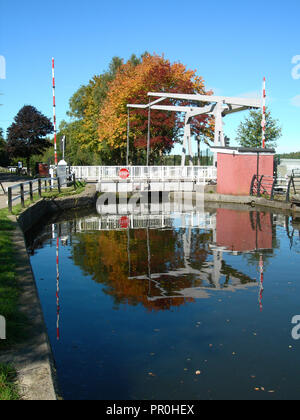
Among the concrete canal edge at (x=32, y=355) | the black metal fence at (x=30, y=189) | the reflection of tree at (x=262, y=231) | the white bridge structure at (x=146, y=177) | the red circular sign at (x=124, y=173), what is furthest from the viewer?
the white bridge structure at (x=146, y=177)

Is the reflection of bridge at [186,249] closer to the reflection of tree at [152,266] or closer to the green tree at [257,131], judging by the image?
the reflection of tree at [152,266]

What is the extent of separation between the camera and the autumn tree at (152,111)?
116 ft

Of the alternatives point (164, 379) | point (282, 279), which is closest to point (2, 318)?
point (164, 379)

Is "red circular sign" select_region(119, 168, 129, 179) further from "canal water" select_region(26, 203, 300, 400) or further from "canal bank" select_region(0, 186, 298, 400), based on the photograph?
"canal bank" select_region(0, 186, 298, 400)

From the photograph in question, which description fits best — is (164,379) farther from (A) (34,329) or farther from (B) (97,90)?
(B) (97,90)

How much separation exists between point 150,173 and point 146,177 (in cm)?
47

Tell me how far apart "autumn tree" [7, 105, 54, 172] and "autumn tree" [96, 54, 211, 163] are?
7.26 metres

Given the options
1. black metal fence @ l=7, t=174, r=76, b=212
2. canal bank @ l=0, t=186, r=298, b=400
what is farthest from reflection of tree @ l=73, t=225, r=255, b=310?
black metal fence @ l=7, t=174, r=76, b=212

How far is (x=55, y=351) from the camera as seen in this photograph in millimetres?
4309

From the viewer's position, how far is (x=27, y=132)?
139ft

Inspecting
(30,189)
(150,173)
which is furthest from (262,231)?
(150,173)

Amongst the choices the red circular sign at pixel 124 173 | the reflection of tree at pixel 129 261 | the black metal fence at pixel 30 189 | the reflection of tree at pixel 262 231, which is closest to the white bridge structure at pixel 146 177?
the red circular sign at pixel 124 173

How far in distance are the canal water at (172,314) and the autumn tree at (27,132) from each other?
33774mm

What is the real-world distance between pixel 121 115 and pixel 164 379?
3558cm
